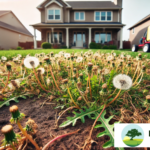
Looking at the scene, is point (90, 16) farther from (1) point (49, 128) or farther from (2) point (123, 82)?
(1) point (49, 128)

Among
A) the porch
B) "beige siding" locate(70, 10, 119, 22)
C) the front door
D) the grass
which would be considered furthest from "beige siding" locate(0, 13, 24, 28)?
the grass

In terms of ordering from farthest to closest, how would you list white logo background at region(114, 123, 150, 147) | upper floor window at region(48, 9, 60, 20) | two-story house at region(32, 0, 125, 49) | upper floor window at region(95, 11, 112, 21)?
upper floor window at region(95, 11, 112, 21) → upper floor window at region(48, 9, 60, 20) → two-story house at region(32, 0, 125, 49) → white logo background at region(114, 123, 150, 147)

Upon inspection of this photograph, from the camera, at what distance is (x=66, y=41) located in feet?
66.2

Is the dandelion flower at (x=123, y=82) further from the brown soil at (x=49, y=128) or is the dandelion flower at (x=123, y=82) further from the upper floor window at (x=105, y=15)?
the upper floor window at (x=105, y=15)

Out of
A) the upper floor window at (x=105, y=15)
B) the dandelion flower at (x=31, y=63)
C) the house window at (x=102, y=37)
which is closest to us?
the dandelion flower at (x=31, y=63)

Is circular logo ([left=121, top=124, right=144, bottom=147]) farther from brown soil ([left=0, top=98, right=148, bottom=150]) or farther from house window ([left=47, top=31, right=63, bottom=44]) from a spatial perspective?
house window ([left=47, top=31, right=63, bottom=44])

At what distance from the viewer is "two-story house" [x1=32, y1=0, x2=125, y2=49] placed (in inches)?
783

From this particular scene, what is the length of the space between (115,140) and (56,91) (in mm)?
977

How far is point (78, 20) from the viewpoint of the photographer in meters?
20.7

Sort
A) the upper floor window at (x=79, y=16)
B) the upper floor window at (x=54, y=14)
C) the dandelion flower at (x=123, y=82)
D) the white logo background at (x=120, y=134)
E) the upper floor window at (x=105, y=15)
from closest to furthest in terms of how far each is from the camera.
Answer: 1. the white logo background at (x=120, y=134)
2. the dandelion flower at (x=123, y=82)
3. the upper floor window at (x=54, y=14)
4. the upper floor window at (x=105, y=15)
5. the upper floor window at (x=79, y=16)

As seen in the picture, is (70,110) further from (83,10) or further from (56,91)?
(83,10)

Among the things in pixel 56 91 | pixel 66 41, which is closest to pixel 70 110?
pixel 56 91

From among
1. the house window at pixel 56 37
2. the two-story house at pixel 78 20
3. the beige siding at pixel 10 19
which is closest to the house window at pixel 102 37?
the two-story house at pixel 78 20

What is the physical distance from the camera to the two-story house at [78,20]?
19.9 m
